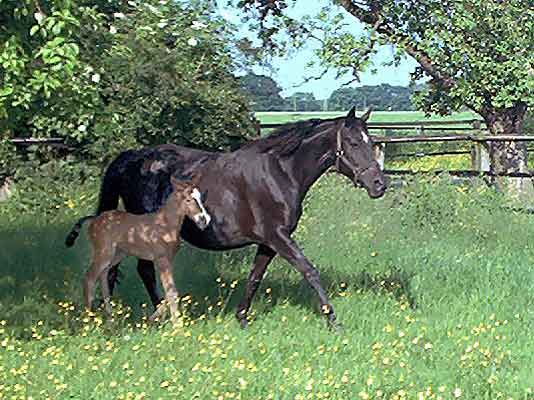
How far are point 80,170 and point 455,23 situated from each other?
7.09m

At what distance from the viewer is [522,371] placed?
725cm

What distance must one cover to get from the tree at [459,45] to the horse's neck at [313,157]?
31.4ft

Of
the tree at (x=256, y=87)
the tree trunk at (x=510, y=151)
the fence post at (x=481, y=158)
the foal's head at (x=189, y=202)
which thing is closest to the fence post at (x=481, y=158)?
the fence post at (x=481, y=158)

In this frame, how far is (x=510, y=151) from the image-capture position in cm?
1984

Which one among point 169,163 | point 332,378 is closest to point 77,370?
point 332,378

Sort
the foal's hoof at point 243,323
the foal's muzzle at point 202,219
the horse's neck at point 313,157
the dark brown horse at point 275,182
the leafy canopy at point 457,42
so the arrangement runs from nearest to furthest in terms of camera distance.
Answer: the foal's muzzle at point 202,219 < the foal's hoof at point 243,323 < the dark brown horse at point 275,182 < the horse's neck at point 313,157 < the leafy canopy at point 457,42

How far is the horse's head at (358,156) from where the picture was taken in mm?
8719

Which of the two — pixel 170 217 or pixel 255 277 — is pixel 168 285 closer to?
pixel 170 217

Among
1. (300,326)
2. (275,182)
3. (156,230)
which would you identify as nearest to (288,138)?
(275,182)

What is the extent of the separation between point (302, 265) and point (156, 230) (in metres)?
1.28

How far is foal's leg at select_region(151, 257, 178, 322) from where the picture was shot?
8391mm

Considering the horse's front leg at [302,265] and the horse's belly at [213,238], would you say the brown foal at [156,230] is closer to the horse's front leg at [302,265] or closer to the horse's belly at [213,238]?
the horse's belly at [213,238]

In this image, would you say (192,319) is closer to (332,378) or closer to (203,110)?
(332,378)

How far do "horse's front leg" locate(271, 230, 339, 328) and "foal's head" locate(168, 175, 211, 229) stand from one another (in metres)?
0.66
